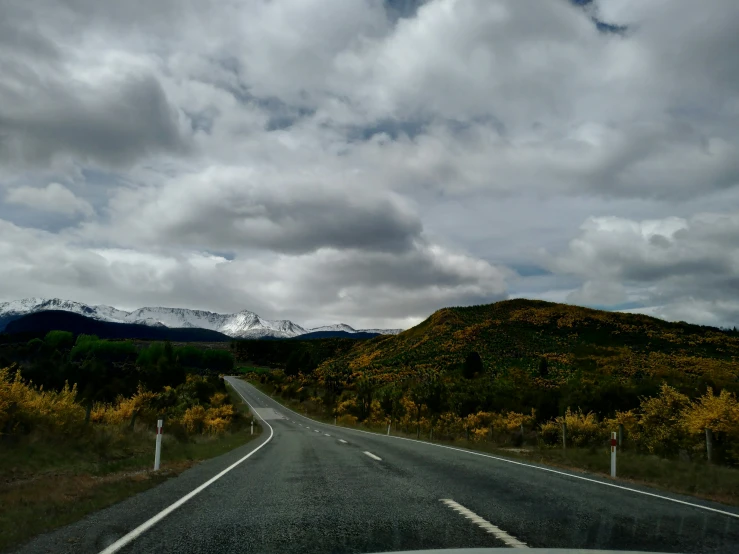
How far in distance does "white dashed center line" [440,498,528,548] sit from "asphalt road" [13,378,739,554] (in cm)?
1

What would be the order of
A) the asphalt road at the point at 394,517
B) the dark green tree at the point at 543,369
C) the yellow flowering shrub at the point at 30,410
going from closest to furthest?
1. the asphalt road at the point at 394,517
2. the yellow flowering shrub at the point at 30,410
3. the dark green tree at the point at 543,369

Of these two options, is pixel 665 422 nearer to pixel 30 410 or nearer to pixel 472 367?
pixel 30 410

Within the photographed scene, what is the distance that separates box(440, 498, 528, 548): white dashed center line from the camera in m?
5.05

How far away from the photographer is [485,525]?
5.86m

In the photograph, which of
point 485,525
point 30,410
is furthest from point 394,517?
point 30,410

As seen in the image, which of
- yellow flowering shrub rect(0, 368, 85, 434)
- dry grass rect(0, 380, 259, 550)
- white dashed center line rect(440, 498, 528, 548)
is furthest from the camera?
yellow flowering shrub rect(0, 368, 85, 434)

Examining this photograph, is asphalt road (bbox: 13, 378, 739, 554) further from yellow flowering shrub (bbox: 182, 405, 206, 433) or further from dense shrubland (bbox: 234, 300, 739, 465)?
yellow flowering shrub (bbox: 182, 405, 206, 433)

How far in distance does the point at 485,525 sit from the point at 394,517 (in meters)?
1.18

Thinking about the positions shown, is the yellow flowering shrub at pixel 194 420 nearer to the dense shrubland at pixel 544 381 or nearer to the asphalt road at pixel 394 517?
the dense shrubland at pixel 544 381

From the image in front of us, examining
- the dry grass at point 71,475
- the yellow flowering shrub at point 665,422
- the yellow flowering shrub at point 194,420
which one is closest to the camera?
the dry grass at point 71,475

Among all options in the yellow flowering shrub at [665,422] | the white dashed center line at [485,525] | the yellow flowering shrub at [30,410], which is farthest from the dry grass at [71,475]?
the yellow flowering shrub at [665,422]

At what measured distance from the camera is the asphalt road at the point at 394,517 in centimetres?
515

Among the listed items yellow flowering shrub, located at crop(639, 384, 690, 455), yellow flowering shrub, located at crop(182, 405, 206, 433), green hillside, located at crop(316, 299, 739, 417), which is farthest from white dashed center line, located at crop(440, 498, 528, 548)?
green hillside, located at crop(316, 299, 739, 417)

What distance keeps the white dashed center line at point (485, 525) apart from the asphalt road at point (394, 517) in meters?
0.01
